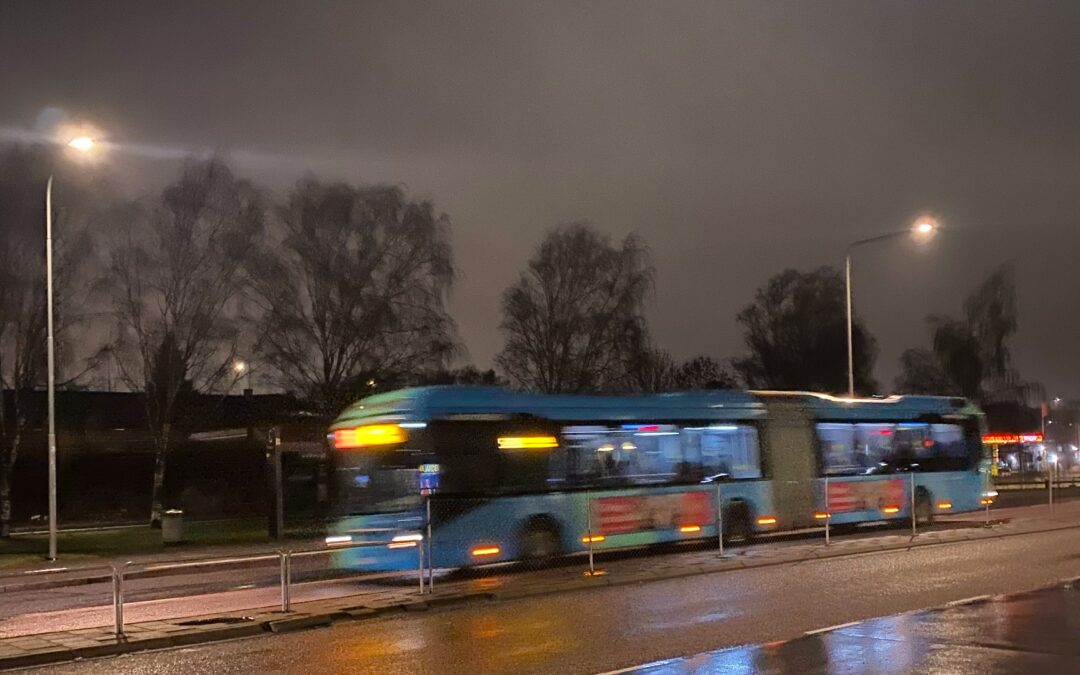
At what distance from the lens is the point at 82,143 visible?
24109 mm

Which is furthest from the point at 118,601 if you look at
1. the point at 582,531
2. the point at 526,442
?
the point at 582,531

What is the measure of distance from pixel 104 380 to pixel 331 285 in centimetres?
795

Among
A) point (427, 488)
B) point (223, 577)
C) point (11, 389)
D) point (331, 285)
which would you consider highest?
point (331, 285)

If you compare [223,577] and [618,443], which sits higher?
[618,443]

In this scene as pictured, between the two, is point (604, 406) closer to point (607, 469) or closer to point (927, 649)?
point (607, 469)

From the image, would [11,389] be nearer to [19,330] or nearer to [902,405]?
[19,330]

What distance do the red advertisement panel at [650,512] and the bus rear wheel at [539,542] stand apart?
100 cm

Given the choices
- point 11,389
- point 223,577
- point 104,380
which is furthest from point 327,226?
point 223,577

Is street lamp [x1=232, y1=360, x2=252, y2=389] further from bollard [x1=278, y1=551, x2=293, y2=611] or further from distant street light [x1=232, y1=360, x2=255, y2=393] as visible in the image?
bollard [x1=278, y1=551, x2=293, y2=611]

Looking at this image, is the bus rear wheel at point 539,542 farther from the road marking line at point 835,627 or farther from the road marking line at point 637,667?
the road marking line at point 637,667

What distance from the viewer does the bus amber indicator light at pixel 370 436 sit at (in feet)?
62.0

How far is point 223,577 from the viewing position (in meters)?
22.0

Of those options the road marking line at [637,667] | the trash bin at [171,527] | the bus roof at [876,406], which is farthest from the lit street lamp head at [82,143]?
the road marking line at [637,667]

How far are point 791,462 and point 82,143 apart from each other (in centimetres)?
1670
